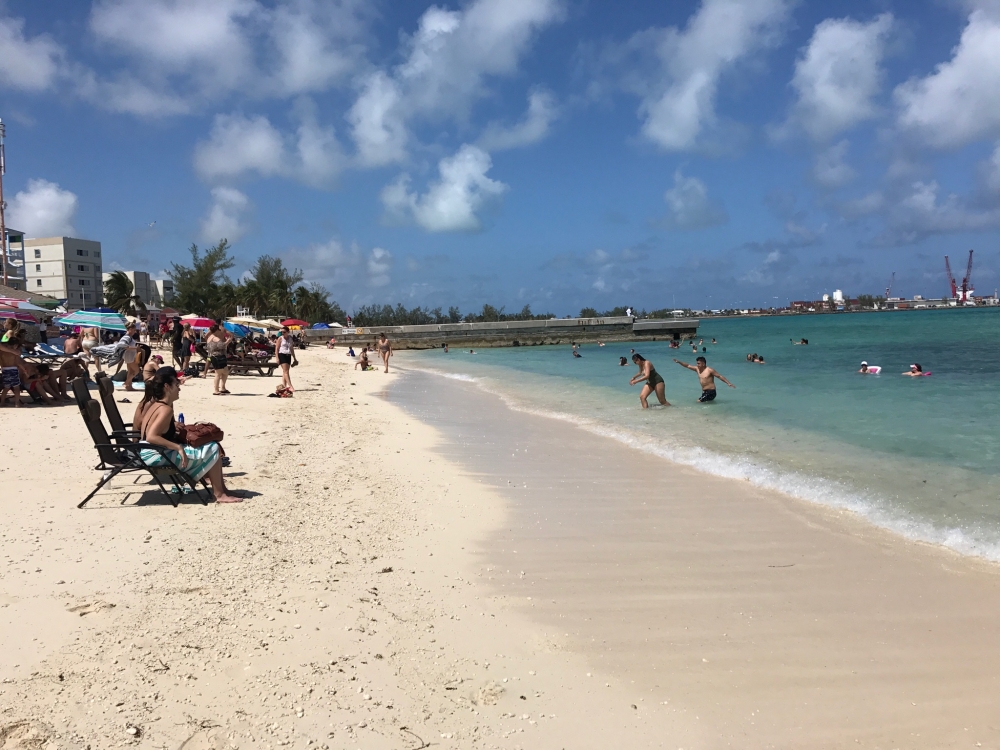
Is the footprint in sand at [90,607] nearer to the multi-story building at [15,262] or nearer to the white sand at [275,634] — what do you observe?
the white sand at [275,634]

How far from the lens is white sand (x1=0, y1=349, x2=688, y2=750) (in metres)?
2.62

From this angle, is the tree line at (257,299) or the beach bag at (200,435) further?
the tree line at (257,299)

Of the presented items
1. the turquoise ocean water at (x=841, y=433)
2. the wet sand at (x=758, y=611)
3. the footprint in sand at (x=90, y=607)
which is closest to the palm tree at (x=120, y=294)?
the turquoise ocean water at (x=841, y=433)

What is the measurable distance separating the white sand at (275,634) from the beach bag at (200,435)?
488mm

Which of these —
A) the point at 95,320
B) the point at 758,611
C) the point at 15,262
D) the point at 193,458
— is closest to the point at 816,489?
the point at 758,611

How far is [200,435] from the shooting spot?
18.9ft

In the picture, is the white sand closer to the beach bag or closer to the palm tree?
the beach bag

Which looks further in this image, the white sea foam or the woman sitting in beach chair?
the woman sitting in beach chair

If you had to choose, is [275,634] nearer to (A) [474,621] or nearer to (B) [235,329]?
(A) [474,621]

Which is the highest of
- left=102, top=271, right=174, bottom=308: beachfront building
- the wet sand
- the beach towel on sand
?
left=102, top=271, right=174, bottom=308: beachfront building

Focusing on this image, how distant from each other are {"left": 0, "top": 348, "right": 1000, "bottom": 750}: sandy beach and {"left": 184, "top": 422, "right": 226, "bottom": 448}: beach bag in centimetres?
49

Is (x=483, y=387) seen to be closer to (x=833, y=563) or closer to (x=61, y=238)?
(x=833, y=563)

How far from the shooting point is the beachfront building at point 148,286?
3194 inches

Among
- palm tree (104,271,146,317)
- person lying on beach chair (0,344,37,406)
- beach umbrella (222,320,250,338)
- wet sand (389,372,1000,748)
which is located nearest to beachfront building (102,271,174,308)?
palm tree (104,271,146,317)
